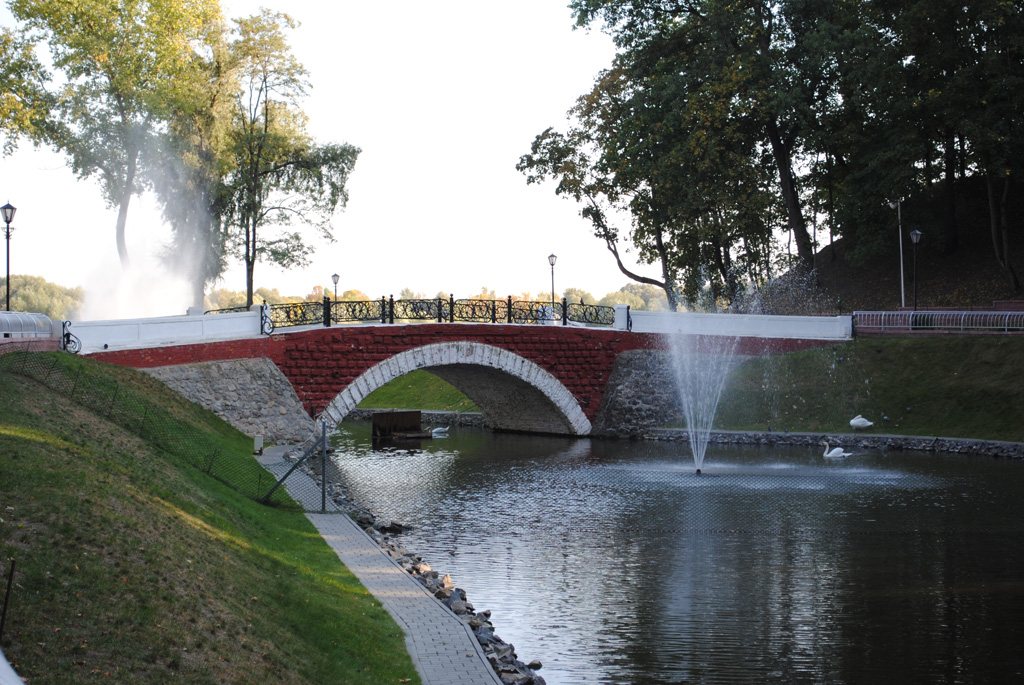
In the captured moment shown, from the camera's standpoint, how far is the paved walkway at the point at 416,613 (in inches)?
346

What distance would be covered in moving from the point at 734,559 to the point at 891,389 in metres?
17.2

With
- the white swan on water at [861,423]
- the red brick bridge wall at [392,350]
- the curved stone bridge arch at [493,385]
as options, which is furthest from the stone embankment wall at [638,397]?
the white swan on water at [861,423]

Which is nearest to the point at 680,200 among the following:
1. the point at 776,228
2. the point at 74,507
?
the point at 776,228

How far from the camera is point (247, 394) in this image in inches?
1001

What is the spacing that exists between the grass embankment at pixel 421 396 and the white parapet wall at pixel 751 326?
33.0ft

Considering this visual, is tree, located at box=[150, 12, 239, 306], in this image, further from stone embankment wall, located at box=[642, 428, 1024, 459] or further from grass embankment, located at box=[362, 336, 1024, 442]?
grass embankment, located at box=[362, 336, 1024, 442]

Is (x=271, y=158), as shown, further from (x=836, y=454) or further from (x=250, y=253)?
(x=836, y=454)

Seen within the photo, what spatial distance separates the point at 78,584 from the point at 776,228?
43131 mm

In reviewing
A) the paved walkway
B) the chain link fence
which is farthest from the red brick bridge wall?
the paved walkway

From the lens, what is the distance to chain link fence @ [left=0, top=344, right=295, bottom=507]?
16625mm

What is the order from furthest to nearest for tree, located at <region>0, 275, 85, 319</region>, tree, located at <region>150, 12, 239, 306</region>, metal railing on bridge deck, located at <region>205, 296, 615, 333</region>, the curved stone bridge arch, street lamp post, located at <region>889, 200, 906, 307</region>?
1. tree, located at <region>0, 275, 85, 319</region>
2. tree, located at <region>150, 12, 239, 306</region>
3. street lamp post, located at <region>889, 200, 906, 307</region>
4. the curved stone bridge arch
5. metal railing on bridge deck, located at <region>205, 296, 615, 333</region>

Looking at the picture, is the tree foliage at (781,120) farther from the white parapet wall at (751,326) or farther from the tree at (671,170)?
the white parapet wall at (751,326)

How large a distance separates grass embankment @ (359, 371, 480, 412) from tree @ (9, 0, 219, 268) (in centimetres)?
1311

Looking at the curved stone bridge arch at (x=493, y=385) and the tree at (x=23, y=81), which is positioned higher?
the tree at (x=23, y=81)
